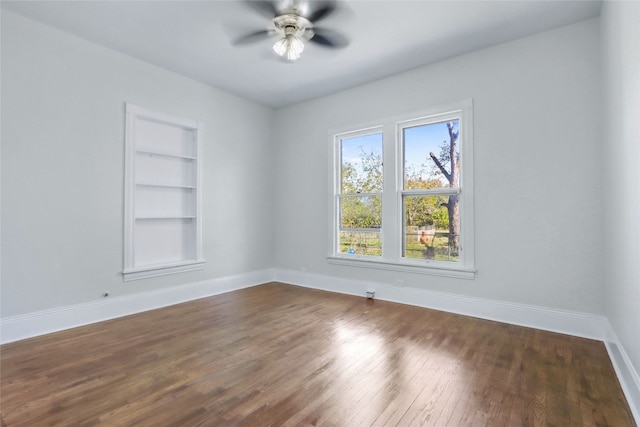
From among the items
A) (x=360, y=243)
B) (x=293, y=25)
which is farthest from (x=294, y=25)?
(x=360, y=243)

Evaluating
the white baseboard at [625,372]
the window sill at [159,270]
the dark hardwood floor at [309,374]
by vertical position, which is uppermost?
the window sill at [159,270]

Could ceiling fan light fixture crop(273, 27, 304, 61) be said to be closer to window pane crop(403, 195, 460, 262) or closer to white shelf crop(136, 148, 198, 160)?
white shelf crop(136, 148, 198, 160)

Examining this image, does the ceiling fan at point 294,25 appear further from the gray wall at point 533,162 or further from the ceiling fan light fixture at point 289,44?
the gray wall at point 533,162

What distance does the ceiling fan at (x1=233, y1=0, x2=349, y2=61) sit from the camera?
279 cm

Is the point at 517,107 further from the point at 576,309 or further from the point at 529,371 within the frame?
the point at 529,371

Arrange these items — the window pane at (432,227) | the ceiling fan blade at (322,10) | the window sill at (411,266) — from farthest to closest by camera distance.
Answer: the window pane at (432,227) < the window sill at (411,266) < the ceiling fan blade at (322,10)

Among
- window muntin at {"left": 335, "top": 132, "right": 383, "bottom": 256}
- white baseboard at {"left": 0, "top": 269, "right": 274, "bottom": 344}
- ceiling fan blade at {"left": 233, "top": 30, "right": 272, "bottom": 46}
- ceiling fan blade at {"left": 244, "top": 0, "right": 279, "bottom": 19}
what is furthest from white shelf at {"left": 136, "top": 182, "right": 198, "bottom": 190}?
ceiling fan blade at {"left": 244, "top": 0, "right": 279, "bottom": 19}

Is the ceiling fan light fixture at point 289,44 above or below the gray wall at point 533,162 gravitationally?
above

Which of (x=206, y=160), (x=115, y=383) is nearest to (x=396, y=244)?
(x=206, y=160)

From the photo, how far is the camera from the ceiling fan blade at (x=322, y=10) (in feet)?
9.04

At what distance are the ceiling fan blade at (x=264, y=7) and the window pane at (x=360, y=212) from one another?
2.70 meters

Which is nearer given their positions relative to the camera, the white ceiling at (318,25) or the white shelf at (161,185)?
the white ceiling at (318,25)

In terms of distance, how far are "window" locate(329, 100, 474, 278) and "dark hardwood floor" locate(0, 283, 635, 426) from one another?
0.94 metres

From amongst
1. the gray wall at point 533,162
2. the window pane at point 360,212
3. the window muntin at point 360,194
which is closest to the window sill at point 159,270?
the window muntin at point 360,194
